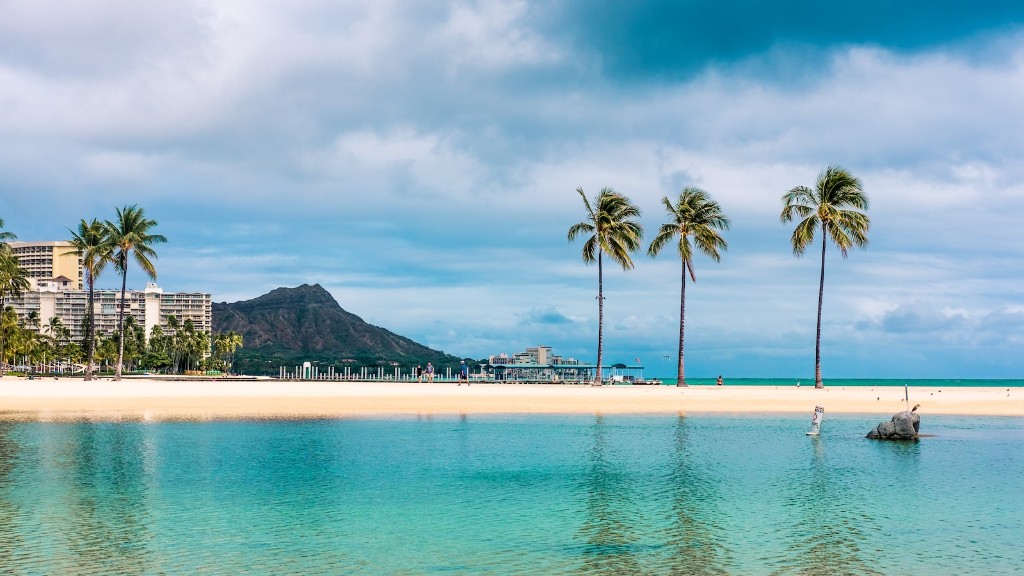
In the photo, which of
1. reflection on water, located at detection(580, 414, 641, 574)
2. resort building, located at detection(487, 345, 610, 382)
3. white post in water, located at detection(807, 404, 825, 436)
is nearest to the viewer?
reflection on water, located at detection(580, 414, 641, 574)

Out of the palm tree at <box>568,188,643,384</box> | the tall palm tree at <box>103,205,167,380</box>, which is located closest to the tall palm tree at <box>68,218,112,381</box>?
the tall palm tree at <box>103,205,167,380</box>

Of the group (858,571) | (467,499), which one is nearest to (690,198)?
(467,499)

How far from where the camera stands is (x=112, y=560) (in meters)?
13.1

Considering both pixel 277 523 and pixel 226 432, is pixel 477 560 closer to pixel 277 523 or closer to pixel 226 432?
pixel 277 523

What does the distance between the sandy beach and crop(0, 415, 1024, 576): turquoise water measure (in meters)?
→ 14.0

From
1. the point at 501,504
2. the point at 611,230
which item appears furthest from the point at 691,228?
the point at 501,504

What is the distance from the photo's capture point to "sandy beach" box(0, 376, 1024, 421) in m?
46.0

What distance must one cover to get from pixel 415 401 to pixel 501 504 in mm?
36554

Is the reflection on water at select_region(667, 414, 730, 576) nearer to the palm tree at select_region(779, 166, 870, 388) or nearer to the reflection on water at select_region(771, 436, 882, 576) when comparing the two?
the reflection on water at select_region(771, 436, 882, 576)

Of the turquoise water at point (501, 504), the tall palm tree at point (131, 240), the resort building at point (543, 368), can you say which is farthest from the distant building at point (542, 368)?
the turquoise water at point (501, 504)

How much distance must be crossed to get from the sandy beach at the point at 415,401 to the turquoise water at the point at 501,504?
1396cm

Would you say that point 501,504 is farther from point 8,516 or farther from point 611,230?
point 611,230

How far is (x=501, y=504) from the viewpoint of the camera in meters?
18.6

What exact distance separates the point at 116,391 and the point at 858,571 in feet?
197
